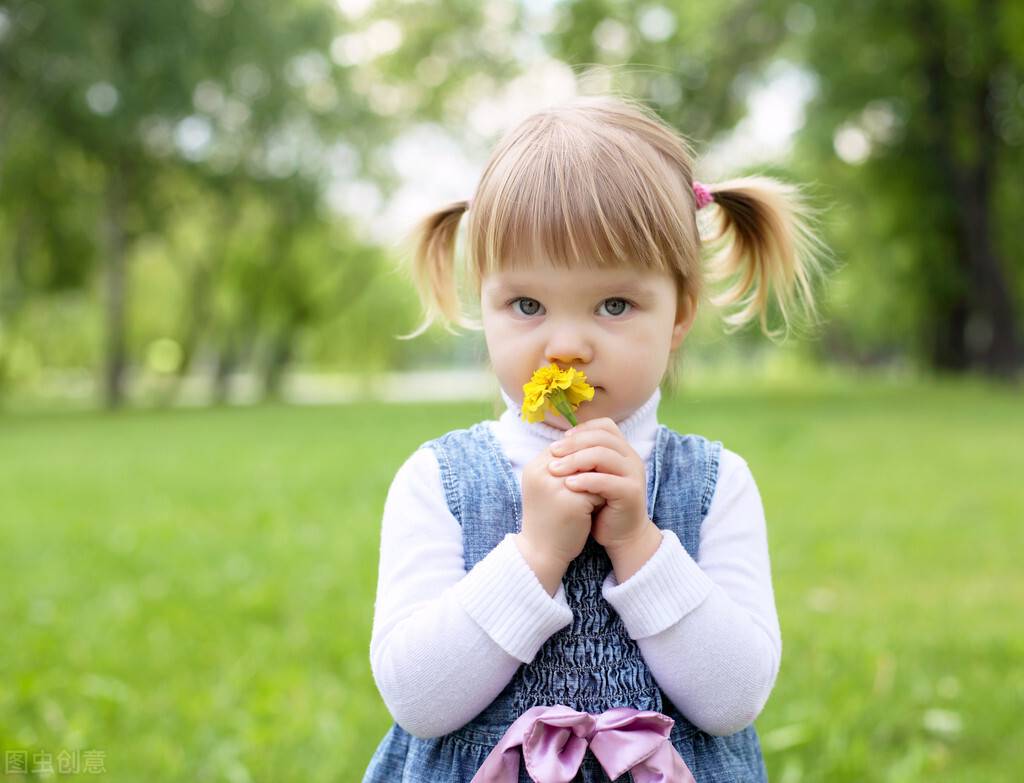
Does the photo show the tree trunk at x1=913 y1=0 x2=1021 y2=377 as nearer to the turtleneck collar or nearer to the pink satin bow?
the turtleneck collar

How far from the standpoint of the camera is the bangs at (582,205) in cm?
142

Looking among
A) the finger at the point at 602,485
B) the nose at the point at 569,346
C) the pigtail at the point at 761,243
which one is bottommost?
the finger at the point at 602,485

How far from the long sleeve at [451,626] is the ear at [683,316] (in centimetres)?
44

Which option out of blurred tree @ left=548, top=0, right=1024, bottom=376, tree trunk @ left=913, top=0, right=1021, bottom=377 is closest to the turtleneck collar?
blurred tree @ left=548, top=0, right=1024, bottom=376

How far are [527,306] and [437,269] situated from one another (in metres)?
0.42

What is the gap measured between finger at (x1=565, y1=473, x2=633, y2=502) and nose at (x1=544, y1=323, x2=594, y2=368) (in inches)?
6.4

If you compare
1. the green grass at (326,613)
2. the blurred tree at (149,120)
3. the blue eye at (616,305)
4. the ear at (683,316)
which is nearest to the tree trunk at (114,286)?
the blurred tree at (149,120)

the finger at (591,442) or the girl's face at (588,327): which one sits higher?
the girl's face at (588,327)

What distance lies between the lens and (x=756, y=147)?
22.9 metres

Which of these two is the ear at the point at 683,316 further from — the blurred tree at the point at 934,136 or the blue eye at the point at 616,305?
the blurred tree at the point at 934,136

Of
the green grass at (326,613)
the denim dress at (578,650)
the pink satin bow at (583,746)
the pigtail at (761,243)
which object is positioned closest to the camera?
the pink satin bow at (583,746)

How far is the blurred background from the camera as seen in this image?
3.14 meters

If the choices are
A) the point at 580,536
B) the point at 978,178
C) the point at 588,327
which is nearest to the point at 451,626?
the point at 580,536

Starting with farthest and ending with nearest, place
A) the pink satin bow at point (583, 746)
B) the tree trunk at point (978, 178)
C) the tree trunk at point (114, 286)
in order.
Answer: the tree trunk at point (114, 286), the tree trunk at point (978, 178), the pink satin bow at point (583, 746)
